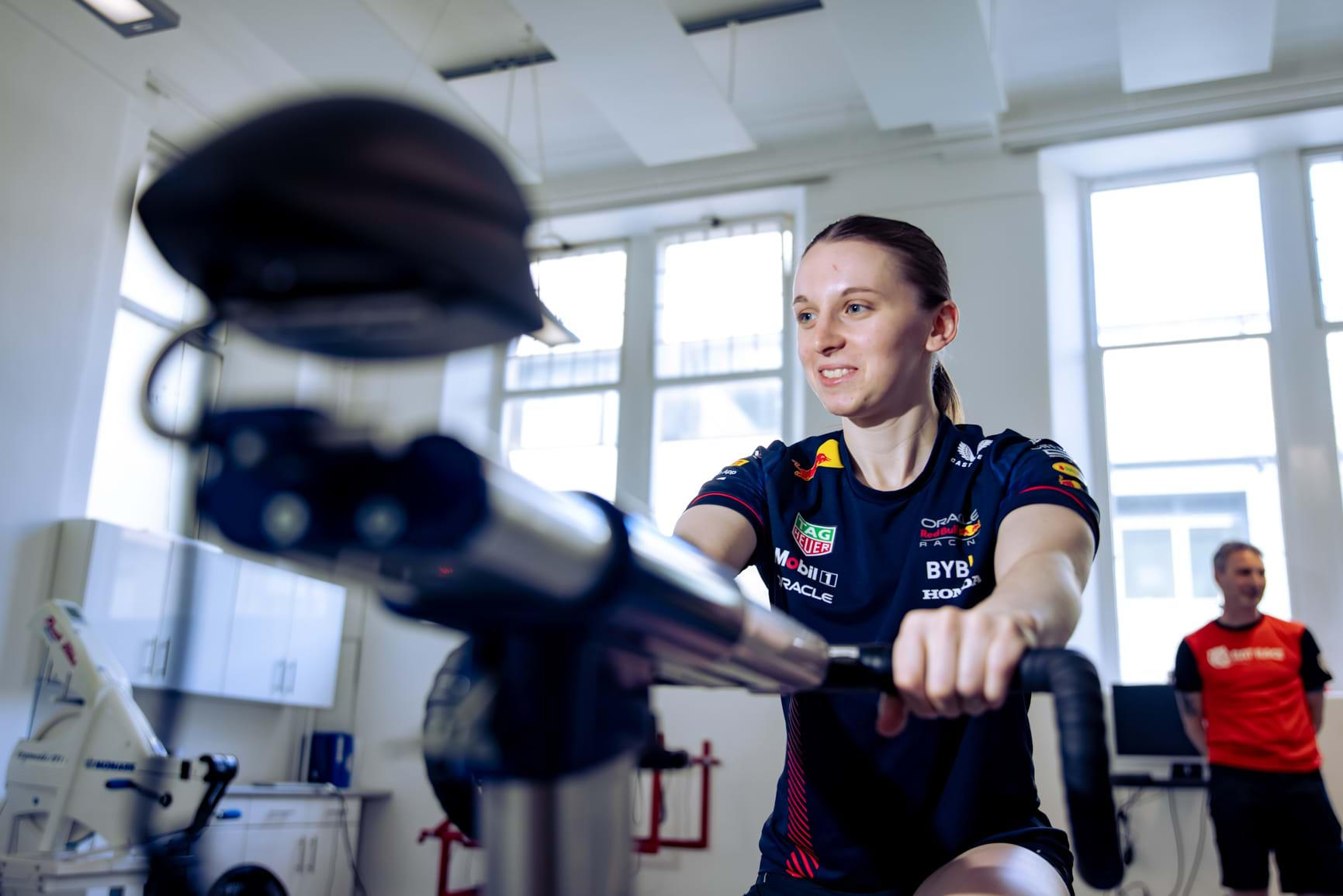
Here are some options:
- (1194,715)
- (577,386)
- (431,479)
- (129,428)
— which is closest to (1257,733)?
(1194,715)

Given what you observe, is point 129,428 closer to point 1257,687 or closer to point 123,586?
point 123,586

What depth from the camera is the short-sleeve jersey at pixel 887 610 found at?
1.15 metres

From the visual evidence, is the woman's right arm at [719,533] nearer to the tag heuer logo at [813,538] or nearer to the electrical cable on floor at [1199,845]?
the tag heuer logo at [813,538]

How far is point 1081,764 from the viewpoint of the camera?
470mm

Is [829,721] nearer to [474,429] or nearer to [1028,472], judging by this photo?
[1028,472]

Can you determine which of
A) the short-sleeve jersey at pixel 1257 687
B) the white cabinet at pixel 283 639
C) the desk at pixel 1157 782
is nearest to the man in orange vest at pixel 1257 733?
the short-sleeve jersey at pixel 1257 687

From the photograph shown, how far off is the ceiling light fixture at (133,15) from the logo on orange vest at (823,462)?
3590mm

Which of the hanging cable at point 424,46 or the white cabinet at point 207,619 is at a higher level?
the hanging cable at point 424,46

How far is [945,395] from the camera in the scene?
5.22 feet

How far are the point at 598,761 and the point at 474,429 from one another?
0.52 ft

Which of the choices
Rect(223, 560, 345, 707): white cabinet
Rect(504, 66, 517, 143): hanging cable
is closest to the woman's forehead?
Rect(223, 560, 345, 707): white cabinet

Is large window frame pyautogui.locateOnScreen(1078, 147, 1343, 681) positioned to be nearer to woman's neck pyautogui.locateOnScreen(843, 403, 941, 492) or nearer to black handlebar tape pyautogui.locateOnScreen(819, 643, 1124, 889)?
woman's neck pyautogui.locateOnScreen(843, 403, 941, 492)

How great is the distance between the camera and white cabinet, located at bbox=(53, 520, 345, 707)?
4.75 m

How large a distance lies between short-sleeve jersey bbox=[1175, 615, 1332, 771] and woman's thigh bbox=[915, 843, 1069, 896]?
3.82 meters
